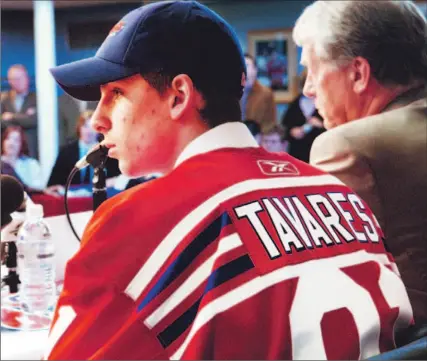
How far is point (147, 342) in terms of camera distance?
2.37 ft

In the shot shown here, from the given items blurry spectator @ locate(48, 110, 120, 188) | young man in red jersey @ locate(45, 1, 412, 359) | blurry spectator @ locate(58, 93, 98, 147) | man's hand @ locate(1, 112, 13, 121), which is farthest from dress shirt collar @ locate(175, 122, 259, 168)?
blurry spectator @ locate(58, 93, 98, 147)

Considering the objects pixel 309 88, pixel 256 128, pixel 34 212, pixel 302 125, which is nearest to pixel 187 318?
pixel 34 212

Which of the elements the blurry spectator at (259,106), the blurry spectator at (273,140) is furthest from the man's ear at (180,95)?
the blurry spectator at (259,106)

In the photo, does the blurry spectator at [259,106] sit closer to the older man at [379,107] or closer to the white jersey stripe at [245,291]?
the older man at [379,107]

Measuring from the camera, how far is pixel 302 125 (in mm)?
5535

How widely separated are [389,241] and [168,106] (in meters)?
0.62

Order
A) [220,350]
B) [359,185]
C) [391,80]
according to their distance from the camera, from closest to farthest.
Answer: [220,350] → [359,185] → [391,80]

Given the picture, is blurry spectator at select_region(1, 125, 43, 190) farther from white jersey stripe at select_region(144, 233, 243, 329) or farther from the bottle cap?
white jersey stripe at select_region(144, 233, 243, 329)

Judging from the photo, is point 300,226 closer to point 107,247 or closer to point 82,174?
point 107,247

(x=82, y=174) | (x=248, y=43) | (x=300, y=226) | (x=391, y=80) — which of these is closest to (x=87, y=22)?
(x=248, y=43)

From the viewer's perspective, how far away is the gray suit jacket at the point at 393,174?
126 cm

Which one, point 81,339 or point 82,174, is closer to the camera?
point 81,339

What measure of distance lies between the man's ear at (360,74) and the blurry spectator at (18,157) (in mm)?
3940

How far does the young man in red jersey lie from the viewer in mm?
720
